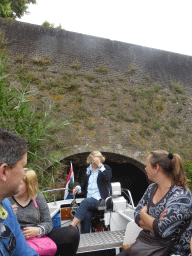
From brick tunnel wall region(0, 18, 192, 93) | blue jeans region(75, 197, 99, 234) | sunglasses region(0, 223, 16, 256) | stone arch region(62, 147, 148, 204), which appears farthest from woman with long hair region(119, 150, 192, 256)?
brick tunnel wall region(0, 18, 192, 93)

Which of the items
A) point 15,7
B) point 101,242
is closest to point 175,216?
point 101,242

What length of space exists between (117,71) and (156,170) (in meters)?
6.99

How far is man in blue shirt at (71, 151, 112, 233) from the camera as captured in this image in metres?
3.43

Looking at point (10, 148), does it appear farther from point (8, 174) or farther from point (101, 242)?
point (101, 242)

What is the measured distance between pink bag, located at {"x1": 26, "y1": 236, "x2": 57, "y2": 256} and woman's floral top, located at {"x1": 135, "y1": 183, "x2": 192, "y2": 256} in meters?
0.87

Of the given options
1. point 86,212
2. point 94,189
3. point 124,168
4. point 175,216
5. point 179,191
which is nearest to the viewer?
point 175,216

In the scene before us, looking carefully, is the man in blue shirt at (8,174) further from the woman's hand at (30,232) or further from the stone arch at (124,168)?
the stone arch at (124,168)

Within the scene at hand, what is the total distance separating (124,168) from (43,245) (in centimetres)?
787

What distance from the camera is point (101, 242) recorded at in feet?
8.18

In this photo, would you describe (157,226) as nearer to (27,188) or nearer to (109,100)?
(27,188)

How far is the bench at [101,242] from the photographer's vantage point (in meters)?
2.37

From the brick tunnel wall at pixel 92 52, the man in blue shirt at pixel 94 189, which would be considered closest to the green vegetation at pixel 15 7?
the brick tunnel wall at pixel 92 52

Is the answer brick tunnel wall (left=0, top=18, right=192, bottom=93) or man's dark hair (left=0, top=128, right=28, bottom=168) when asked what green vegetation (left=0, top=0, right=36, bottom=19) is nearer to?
brick tunnel wall (left=0, top=18, right=192, bottom=93)

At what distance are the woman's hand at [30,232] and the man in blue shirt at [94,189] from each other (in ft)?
5.43
